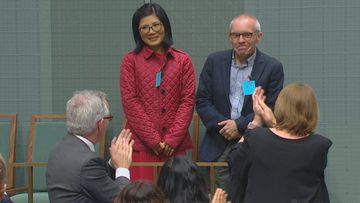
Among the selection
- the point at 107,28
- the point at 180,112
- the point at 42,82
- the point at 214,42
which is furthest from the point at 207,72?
the point at 42,82

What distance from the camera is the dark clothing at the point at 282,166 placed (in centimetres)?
371

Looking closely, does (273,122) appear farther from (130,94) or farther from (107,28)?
(107,28)

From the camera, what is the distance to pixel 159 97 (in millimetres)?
5359

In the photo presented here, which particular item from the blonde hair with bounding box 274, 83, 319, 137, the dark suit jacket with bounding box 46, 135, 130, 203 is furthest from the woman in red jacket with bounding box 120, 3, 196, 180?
the blonde hair with bounding box 274, 83, 319, 137

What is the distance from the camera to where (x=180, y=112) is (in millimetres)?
5359

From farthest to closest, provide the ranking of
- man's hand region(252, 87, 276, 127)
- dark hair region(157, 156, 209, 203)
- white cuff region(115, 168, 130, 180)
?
man's hand region(252, 87, 276, 127) < white cuff region(115, 168, 130, 180) < dark hair region(157, 156, 209, 203)

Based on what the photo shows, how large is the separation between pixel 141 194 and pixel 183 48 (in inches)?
137

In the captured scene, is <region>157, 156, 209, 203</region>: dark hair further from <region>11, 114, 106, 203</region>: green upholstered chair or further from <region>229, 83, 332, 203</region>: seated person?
<region>11, 114, 106, 203</region>: green upholstered chair

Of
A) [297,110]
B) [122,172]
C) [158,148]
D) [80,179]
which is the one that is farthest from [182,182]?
[158,148]

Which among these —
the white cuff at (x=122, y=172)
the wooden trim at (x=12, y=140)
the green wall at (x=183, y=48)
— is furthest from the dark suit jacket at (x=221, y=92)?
the wooden trim at (x=12, y=140)

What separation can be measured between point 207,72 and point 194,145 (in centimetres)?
92

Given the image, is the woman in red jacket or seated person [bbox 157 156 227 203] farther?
the woman in red jacket

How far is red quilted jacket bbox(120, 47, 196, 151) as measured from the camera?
5.30m

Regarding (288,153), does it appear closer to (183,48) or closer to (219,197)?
(219,197)
